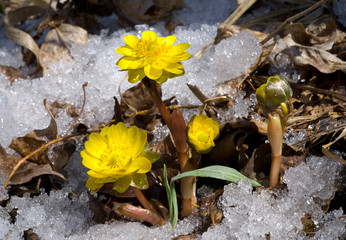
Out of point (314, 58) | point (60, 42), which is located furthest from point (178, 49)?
point (60, 42)

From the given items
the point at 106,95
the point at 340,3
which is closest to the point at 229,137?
the point at 106,95

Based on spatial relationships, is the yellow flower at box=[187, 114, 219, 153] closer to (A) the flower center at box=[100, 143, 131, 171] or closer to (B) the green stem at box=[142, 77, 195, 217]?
(B) the green stem at box=[142, 77, 195, 217]

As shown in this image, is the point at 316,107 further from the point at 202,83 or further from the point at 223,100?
the point at 202,83

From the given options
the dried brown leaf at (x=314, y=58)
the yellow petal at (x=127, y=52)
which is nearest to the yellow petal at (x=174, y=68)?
the yellow petal at (x=127, y=52)

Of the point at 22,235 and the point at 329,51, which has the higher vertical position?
the point at 329,51

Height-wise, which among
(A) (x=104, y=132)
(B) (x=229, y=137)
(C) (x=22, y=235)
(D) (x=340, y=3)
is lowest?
(C) (x=22, y=235)

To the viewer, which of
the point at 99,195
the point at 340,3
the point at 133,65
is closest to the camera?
the point at 133,65

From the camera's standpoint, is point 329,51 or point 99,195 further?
point 329,51

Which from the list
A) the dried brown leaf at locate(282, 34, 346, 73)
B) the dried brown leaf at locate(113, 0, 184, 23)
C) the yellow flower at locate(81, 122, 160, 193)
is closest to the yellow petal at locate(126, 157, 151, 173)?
the yellow flower at locate(81, 122, 160, 193)
